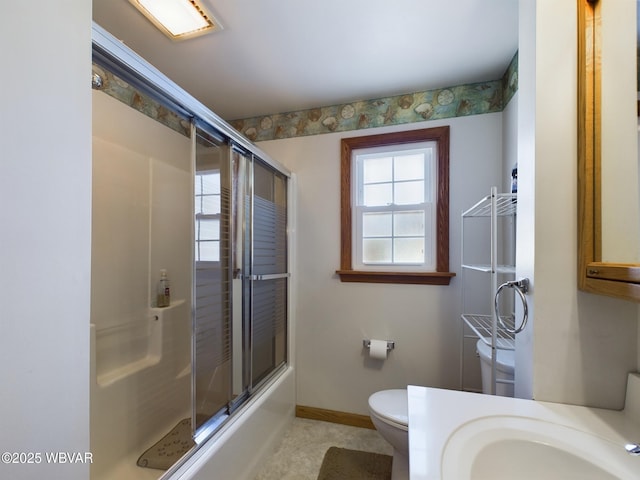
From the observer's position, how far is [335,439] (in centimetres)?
188

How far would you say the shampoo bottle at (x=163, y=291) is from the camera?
188 cm

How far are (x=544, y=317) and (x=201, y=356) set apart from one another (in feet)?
4.60

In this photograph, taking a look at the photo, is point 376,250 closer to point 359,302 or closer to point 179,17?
point 359,302

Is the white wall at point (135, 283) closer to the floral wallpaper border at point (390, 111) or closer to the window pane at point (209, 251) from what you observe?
the window pane at point (209, 251)

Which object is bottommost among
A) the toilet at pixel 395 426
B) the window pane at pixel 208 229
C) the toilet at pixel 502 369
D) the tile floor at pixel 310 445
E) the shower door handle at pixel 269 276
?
the tile floor at pixel 310 445

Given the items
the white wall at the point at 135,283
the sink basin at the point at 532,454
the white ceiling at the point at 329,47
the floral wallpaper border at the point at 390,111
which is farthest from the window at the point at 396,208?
the sink basin at the point at 532,454

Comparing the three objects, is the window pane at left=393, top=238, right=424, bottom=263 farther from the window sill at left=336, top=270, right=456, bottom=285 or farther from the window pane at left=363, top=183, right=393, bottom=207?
the window pane at left=363, top=183, right=393, bottom=207

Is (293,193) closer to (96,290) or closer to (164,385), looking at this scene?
(96,290)

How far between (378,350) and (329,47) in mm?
1867

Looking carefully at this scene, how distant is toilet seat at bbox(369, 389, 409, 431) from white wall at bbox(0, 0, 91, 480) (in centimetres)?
125

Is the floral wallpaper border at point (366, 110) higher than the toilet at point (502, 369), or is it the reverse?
the floral wallpaper border at point (366, 110)

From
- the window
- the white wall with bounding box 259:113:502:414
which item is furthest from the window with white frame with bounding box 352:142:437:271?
the white wall with bounding box 259:113:502:414

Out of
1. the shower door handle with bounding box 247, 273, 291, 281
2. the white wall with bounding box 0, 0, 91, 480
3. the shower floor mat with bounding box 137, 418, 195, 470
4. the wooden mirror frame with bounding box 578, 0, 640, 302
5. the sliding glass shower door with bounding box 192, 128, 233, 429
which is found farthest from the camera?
the shower door handle with bounding box 247, 273, 291, 281

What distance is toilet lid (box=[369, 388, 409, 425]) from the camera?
1424 mm
